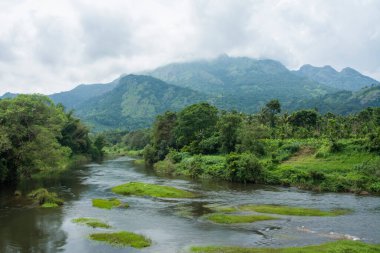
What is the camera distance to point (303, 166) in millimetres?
74562

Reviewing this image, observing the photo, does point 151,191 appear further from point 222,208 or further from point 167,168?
point 167,168

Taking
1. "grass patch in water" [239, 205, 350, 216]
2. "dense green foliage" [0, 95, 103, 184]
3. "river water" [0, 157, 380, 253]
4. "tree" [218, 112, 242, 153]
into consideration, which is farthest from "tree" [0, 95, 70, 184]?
"tree" [218, 112, 242, 153]

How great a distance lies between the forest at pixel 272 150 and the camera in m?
68.0

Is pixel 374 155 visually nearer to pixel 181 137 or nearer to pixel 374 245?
pixel 374 245

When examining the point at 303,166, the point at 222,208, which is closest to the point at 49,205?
the point at 222,208

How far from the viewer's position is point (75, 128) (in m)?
140

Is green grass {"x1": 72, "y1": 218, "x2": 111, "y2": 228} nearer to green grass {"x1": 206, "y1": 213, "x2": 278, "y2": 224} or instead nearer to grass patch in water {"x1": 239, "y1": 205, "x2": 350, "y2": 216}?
green grass {"x1": 206, "y1": 213, "x2": 278, "y2": 224}

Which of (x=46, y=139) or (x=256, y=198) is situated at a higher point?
(x=46, y=139)

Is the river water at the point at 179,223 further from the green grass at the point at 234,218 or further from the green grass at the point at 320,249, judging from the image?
→ the green grass at the point at 320,249

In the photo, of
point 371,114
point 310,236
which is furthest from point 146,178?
point 371,114

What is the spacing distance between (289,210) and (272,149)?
42633 mm

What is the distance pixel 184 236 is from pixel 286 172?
40.2 m

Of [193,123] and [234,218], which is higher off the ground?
[193,123]

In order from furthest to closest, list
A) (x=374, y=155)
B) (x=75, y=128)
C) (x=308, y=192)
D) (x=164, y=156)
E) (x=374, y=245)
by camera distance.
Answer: (x=75, y=128) < (x=164, y=156) < (x=374, y=155) < (x=308, y=192) < (x=374, y=245)
